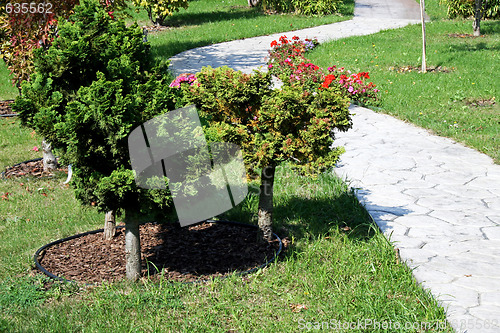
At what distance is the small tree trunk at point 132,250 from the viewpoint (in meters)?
4.38

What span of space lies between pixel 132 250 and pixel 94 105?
1.28m

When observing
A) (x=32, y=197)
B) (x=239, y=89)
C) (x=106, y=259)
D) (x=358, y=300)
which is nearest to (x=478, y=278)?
(x=358, y=300)

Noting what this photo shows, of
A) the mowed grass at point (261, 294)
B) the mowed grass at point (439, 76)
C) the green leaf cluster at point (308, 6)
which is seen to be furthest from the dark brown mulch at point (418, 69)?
the green leaf cluster at point (308, 6)

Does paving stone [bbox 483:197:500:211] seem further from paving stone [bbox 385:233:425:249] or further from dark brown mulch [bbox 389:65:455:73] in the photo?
dark brown mulch [bbox 389:65:455:73]

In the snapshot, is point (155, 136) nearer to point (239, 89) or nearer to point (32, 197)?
point (239, 89)

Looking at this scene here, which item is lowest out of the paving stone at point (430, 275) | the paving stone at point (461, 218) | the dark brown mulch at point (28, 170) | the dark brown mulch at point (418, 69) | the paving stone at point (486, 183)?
the paving stone at point (486, 183)

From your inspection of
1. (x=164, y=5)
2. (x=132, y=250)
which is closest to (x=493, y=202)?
(x=132, y=250)

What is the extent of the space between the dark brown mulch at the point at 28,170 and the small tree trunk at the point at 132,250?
11.4 ft

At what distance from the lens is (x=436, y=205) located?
5957 mm

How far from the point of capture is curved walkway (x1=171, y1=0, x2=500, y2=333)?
4.29 m

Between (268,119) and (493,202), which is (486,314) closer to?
(268,119)

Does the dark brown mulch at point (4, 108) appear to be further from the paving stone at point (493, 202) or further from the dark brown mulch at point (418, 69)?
the paving stone at point (493, 202)

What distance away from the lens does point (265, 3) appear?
23.0 meters

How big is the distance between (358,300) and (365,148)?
13.6ft
